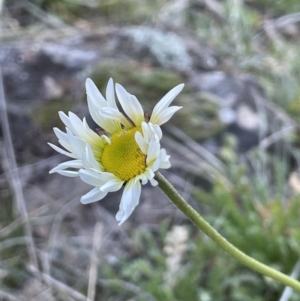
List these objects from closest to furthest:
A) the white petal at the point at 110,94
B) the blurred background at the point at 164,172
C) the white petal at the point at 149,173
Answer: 1. the white petal at the point at 149,173
2. the white petal at the point at 110,94
3. the blurred background at the point at 164,172

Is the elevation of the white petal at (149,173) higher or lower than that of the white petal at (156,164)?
lower

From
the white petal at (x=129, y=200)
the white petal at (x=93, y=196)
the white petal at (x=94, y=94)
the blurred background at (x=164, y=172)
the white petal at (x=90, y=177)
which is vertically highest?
the white petal at (x=94, y=94)

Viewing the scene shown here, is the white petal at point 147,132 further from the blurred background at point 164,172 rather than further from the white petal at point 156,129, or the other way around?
the blurred background at point 164,172

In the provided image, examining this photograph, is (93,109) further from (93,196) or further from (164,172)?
(164,172)

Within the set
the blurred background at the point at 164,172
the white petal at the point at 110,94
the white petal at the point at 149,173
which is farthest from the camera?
the blurred background at the point at 164,172

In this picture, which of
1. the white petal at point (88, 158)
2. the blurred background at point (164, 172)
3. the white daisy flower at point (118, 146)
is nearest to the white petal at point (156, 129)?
the white daisy flower at point (118, 146)

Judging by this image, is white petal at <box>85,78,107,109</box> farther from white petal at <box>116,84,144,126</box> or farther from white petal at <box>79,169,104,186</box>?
white petal at <box>79,169,104,186</box>

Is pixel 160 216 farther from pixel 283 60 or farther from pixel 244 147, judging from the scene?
pixel 283 60

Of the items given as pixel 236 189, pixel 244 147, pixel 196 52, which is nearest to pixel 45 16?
pixel 196 52
